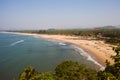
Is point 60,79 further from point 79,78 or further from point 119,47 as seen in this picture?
point 119,47

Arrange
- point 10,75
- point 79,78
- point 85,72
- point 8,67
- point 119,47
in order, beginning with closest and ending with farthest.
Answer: point 119,47 < point 79,78 < point 85,72 < point 10,75 < point 8,67

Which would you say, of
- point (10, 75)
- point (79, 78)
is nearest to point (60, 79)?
point (79, 78)

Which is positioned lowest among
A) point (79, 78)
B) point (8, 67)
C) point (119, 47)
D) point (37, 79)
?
point (8, 67)

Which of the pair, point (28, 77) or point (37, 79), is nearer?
point (37, 79)

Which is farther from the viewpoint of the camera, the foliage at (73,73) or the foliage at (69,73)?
the foliage at (73,73)

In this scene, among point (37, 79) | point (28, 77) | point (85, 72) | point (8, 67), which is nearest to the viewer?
point (37, 79)

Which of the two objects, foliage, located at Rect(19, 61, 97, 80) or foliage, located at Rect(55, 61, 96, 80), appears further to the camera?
foliage, located at Rect(55, 61, 96, 80)

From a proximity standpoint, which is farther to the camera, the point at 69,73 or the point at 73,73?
the point at 69,73

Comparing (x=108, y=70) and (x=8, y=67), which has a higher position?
(x=108, y=70)

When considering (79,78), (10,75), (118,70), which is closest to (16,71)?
(10,75)

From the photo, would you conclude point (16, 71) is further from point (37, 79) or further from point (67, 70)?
point (37, 79)
